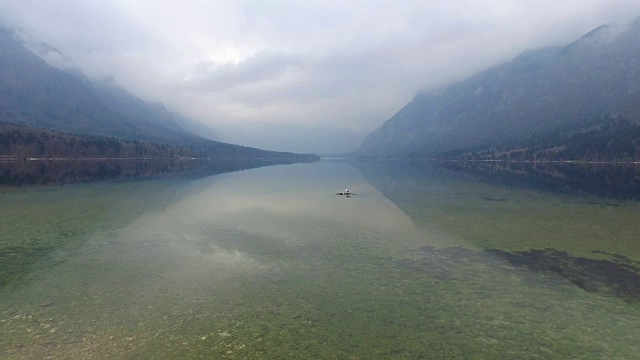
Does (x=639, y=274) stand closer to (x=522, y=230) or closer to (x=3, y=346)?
(x=522, y=230)

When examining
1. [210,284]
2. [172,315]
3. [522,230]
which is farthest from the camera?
[522,230]

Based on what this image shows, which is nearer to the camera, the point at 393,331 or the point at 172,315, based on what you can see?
the point at 393,331

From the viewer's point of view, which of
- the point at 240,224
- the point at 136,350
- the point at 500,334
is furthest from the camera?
the point at 240,224

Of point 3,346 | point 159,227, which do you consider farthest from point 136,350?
point 159,227

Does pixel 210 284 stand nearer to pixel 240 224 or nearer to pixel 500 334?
pixel 500 334

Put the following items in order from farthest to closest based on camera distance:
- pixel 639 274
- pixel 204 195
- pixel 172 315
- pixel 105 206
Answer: pixel 204 195 → pixel 105 206 → pixel 639 274 → pixel 172 315

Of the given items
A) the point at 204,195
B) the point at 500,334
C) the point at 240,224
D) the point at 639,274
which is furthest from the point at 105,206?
the point at 639,274
